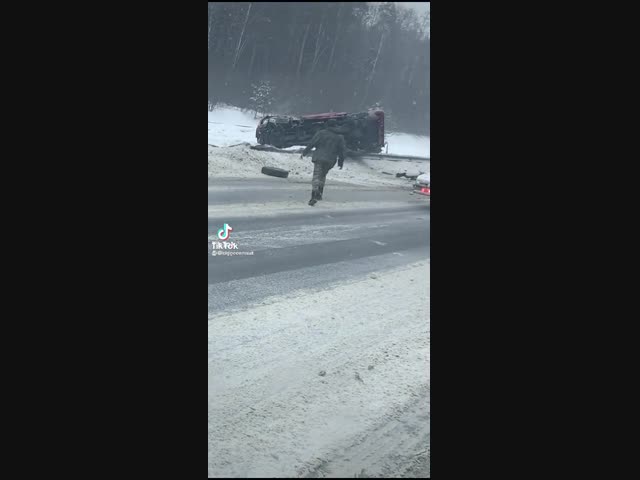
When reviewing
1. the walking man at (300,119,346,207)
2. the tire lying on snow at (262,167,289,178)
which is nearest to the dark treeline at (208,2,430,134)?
the walking man at (300,119,346,207)

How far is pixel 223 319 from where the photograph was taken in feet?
9.67

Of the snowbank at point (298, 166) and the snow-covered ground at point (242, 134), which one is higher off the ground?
the snow-covered ground at point (242, 134)

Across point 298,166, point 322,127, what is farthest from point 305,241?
point 322,127

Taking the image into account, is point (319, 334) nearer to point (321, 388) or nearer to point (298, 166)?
point (321, 388)

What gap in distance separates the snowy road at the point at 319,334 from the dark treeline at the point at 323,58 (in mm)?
666

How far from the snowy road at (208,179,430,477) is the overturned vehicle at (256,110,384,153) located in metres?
0.43

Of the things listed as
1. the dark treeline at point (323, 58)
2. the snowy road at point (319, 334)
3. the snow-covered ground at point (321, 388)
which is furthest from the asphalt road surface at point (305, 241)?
the dark treeline at point (323, 58)

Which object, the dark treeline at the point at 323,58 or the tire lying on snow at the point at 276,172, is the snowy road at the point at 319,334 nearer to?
the tire lying on snow at the point at 276,172

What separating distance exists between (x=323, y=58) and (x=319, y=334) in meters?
2.04

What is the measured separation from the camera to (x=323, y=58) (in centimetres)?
351

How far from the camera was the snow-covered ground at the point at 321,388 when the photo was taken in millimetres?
2084
